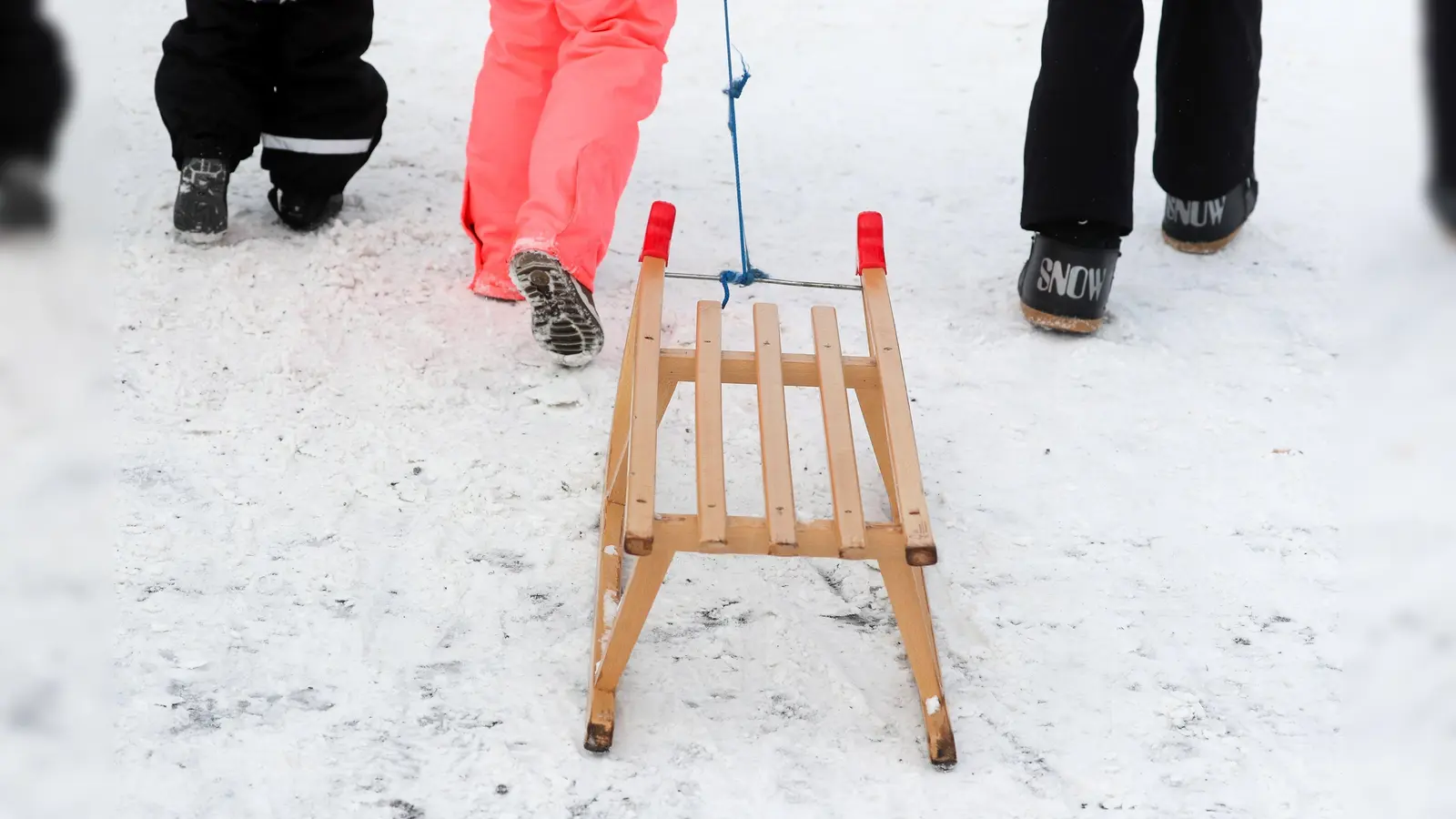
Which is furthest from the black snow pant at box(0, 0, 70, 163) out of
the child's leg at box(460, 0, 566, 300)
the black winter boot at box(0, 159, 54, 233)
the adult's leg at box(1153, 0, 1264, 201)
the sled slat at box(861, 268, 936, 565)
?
the adult's leg at box(1153, 0, 1264, 201)

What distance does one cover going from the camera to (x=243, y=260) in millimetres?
2361

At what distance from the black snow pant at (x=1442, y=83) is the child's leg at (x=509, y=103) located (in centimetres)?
148

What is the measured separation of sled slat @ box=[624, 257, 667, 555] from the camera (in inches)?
50.9

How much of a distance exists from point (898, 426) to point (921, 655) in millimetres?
275

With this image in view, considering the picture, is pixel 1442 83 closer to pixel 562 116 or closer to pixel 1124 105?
pixel 1124 105

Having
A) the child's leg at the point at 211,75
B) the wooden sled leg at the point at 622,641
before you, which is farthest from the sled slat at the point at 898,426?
the child's leg at the point at 211,75

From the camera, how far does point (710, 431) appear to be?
4.79 ft

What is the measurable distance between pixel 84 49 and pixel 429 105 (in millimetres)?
2365

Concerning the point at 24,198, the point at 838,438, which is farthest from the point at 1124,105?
the point at 24,198

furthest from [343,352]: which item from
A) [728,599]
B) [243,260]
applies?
[728,599]

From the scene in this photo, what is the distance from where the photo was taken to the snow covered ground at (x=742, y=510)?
4.41ft

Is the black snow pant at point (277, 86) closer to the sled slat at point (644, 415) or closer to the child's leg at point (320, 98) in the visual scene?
the child's leg at point (320, 98)

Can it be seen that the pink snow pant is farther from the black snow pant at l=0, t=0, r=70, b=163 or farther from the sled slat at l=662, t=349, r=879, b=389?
the black snow pant at l=0, t=0, r=70, b=163

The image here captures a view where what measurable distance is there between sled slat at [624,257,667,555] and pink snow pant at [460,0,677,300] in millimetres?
351
